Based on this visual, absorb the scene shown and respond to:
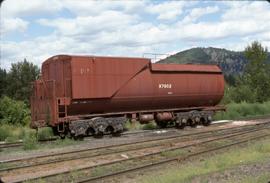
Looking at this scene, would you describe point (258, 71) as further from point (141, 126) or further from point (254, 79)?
point (141, 126)

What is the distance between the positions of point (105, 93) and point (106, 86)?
0.37m

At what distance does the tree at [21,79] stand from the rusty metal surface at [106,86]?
49.4 meters

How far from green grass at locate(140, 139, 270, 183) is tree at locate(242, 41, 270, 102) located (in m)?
34.8

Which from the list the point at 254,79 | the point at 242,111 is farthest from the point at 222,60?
the point at 242,111

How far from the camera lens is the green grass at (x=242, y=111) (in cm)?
3586

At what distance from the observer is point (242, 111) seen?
39.2m

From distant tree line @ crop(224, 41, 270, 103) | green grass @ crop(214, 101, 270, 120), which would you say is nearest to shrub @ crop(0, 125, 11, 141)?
green grass @ crop(214, 101, 270, 120)

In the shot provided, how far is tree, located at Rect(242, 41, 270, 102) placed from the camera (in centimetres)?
5053

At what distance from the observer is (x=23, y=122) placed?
118 ft

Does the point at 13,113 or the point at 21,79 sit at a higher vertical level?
the point at 21,79

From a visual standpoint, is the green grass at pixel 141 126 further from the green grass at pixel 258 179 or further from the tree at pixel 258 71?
the tree at pixel 258 71

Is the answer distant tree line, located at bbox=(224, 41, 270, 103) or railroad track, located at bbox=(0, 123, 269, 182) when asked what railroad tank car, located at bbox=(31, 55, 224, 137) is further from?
distant tree line, located at bbox=(224, 41, 270, 103)

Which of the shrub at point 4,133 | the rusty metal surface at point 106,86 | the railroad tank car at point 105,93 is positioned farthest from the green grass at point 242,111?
the shrub at point 4,133

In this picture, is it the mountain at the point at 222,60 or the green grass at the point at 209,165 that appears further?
the mountain at the point at 222,60
